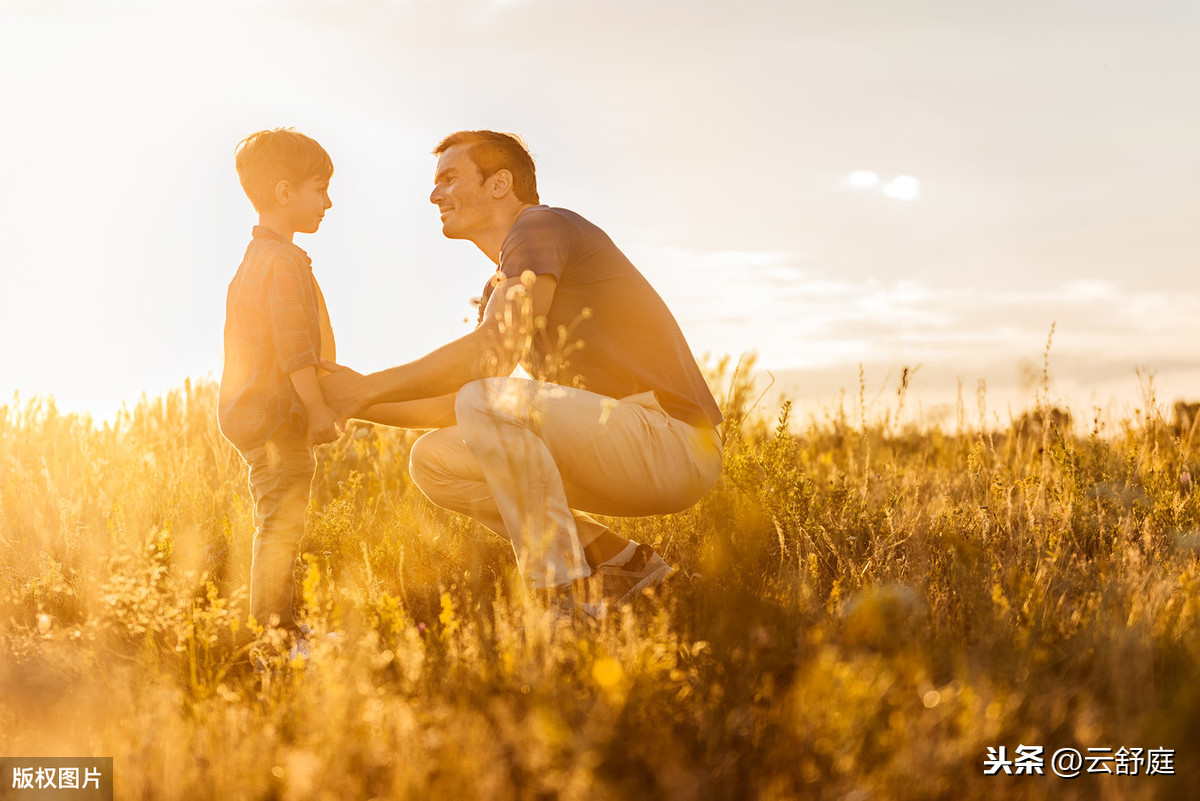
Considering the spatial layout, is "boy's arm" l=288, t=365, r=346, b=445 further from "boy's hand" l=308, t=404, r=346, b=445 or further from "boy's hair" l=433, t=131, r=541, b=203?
"boy's hair" l=433, t=131, r=541, b=203

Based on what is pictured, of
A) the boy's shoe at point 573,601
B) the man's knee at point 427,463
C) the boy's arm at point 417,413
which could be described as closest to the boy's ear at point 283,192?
the boy's arm at point 417,413

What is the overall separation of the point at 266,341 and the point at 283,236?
45 cm

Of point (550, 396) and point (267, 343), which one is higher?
point (267, 343)

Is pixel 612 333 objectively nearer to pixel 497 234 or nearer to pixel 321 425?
pixel 497 234

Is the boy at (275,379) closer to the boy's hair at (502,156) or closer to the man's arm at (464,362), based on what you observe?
the man's arm at (464,362)

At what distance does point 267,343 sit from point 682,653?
1963mm

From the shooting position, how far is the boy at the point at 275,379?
328cm

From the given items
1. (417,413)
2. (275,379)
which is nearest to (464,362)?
(417,413)

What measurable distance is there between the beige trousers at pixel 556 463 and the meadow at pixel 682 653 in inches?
11.3

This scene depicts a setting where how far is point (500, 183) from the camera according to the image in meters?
3.85

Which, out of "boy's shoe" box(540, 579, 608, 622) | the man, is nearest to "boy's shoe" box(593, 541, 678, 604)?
the man

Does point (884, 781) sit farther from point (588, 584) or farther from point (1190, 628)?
point (1190, 628)

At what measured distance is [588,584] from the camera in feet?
9.73

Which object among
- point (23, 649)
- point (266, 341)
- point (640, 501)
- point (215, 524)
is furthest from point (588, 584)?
point (215, 524)
